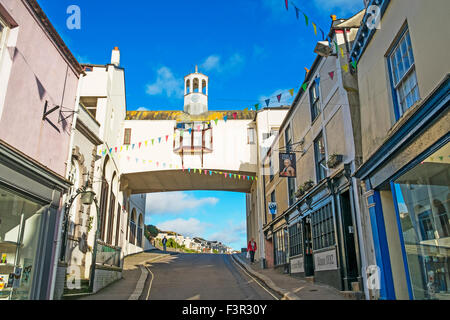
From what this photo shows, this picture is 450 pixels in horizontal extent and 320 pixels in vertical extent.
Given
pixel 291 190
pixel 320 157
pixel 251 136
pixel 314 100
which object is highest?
pixel 251 136

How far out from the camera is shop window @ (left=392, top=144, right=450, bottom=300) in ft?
22.9

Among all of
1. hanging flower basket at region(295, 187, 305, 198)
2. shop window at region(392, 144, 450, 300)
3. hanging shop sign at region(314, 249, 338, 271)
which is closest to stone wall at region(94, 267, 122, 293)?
hanging shop sign at region(314, 249, 338, 271)

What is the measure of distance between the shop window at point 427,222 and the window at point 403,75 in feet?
5.04

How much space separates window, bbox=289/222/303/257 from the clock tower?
1607cm

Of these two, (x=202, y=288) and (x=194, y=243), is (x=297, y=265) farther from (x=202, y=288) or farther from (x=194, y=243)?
(x=194, y=243)

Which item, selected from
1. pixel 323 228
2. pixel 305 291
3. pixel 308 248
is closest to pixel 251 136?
pixel 308 248

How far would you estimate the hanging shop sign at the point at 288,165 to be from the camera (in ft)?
51.4

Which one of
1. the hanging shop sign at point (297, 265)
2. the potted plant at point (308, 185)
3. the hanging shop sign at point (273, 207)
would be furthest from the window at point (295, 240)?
the hanging shop sign at point (273, 207)

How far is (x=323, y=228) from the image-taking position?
13188 millimetres

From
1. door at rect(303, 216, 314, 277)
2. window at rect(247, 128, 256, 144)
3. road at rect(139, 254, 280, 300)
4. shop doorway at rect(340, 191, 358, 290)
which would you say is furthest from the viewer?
window at rect(247, 128, 256, 144)

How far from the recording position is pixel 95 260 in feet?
39.7

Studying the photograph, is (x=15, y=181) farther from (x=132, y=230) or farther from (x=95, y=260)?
(x=132, y=230)

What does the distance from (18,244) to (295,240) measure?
450 inches

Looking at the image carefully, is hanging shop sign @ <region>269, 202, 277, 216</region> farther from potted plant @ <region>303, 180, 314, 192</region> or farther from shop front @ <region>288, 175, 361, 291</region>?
potted plant @ <region>303, 180, 314, 192</region>
